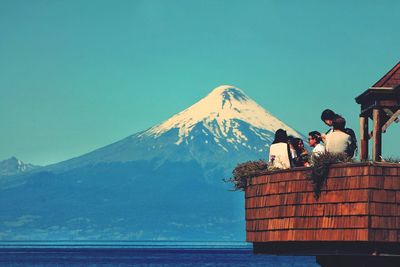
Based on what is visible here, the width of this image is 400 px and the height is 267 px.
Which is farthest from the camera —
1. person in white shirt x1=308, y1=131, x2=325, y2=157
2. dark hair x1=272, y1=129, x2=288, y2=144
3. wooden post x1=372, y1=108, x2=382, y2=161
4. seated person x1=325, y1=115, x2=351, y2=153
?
dark hair x1=272, y1=129, x2=288, y2=144

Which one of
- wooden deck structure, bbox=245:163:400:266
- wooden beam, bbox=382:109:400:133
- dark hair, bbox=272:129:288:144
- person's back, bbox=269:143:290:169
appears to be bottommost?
wooden deck structure, bbox=245:163:400:266

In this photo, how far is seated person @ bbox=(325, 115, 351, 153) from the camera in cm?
2848

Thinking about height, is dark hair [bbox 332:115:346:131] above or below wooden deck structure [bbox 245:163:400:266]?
above

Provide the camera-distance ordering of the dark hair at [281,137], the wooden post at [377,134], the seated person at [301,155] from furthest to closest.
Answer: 1. the dark hair at [281,137]
2. the seated person at [301,155]
3. the wooden post at [377,134]

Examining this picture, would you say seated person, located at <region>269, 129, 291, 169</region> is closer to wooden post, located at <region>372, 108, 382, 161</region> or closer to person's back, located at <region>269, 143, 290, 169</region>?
person's back, located at <region>269, 143, 290, 169</region>

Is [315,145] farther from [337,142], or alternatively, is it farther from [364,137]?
[364,137]

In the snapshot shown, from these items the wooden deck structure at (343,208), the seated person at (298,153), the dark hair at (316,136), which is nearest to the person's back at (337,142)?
the wooden deck structure at (343,208)

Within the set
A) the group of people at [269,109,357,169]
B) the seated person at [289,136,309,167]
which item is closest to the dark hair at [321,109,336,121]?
the group of people at [269,109,357,169]

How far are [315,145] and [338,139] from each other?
41.0 inches

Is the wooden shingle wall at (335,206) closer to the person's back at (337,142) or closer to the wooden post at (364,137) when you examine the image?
the person's back at (337,142)

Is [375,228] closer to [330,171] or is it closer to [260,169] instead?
[330,171]

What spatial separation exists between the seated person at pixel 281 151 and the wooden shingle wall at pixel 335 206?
46 centimetres

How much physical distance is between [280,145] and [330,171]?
224 cm

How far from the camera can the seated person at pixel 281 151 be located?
2989cm
